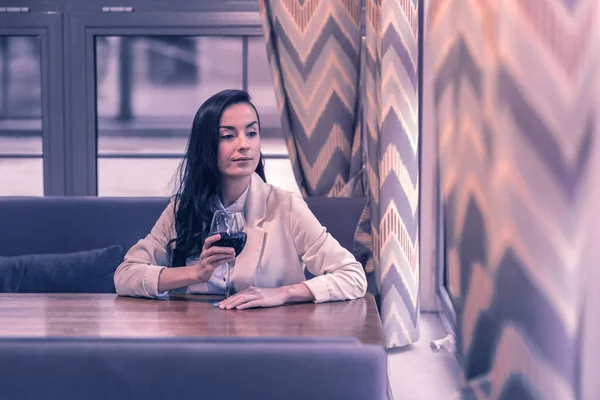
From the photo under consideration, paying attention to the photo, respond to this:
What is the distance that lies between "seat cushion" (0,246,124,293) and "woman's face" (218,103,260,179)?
0.77 metres

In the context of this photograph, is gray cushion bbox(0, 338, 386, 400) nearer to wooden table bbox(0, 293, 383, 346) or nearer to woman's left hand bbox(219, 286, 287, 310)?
wooden table bbox(0, 293, 383, 346)

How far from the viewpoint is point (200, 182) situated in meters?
2.12

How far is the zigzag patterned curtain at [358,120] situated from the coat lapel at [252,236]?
3.57 feet

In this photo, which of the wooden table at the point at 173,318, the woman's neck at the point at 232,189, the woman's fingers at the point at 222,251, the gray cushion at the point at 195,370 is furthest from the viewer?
the woman's neck at the point at 232,189

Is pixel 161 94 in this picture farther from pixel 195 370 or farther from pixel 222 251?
pixel 195 370

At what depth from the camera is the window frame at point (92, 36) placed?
12.0 ft

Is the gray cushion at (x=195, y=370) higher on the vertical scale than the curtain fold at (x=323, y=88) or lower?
lower

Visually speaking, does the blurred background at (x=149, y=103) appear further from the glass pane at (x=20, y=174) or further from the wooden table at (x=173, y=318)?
the wooden table at (x=173, y=318)

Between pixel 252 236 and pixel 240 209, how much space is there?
0.11 meters

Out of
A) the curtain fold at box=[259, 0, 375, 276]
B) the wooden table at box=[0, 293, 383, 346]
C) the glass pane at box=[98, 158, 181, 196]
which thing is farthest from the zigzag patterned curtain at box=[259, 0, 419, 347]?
the glass pane at box=[98, 158, 181, 196]

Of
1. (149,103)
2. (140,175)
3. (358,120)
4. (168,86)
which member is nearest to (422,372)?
(358,120)

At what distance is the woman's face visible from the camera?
2.03 metres

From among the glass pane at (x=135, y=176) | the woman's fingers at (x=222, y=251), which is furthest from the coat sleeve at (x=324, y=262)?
the glass pane at (x=135, y=176)

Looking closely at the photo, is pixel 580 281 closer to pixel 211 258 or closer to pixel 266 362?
pixel 266 362
